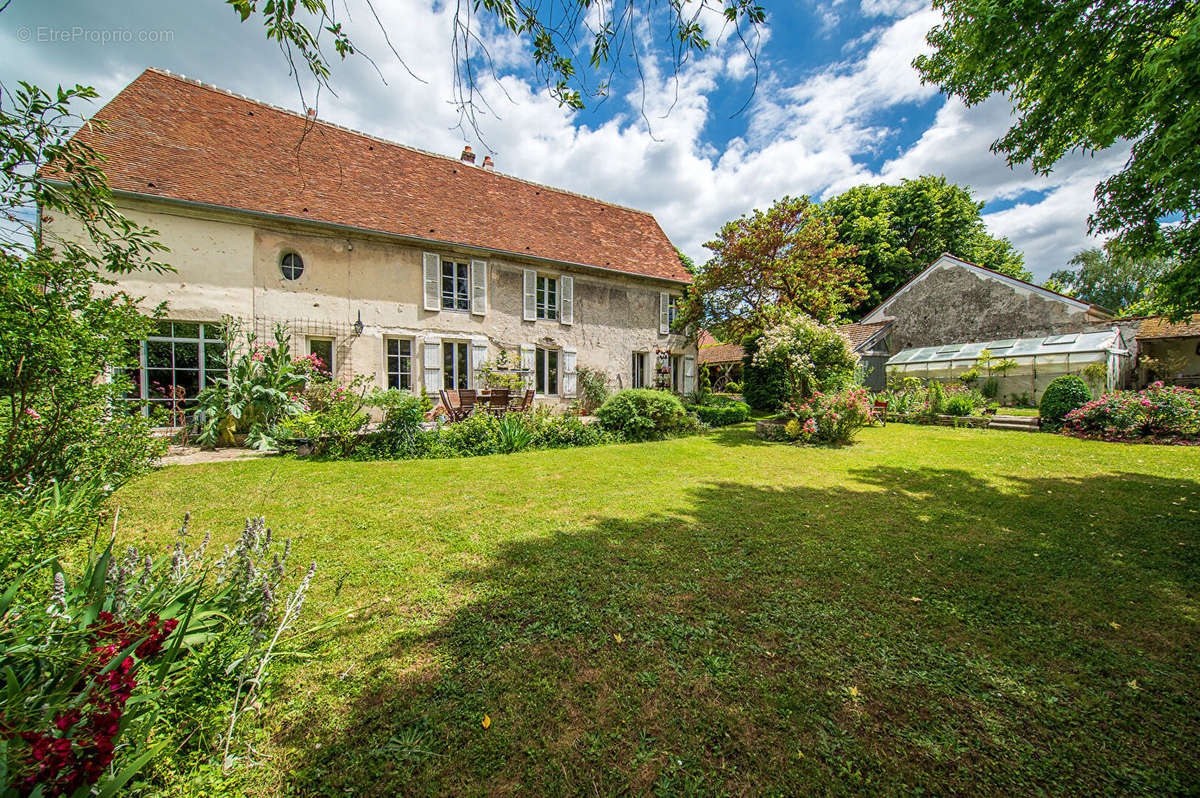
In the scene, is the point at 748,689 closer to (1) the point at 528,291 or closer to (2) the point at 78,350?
(2) the point at 78,350

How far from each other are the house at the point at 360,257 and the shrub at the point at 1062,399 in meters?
10.5

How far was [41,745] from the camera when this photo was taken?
1.05 m

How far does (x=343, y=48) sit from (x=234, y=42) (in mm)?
1310

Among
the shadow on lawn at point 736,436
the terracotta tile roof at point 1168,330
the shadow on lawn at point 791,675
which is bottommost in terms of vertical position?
the shadow on lawn at point 791,675

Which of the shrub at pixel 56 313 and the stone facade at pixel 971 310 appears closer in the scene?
the shrub at pixel 56 313

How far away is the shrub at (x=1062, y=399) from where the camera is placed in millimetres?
10711

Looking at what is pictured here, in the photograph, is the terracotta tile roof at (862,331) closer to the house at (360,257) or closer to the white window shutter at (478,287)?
the house at (360,257)

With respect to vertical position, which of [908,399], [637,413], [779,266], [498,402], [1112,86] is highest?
[779,266]

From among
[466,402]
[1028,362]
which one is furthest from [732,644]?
[1028,362]

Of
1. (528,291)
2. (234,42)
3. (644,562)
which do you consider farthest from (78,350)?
(528,291)

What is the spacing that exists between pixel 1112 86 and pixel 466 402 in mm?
10733

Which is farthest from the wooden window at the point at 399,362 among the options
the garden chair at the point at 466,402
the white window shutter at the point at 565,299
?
the white window shutter at the point at 565,299

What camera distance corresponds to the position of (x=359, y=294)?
10891 mm

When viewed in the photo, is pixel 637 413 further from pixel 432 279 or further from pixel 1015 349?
pixel 1015 349
